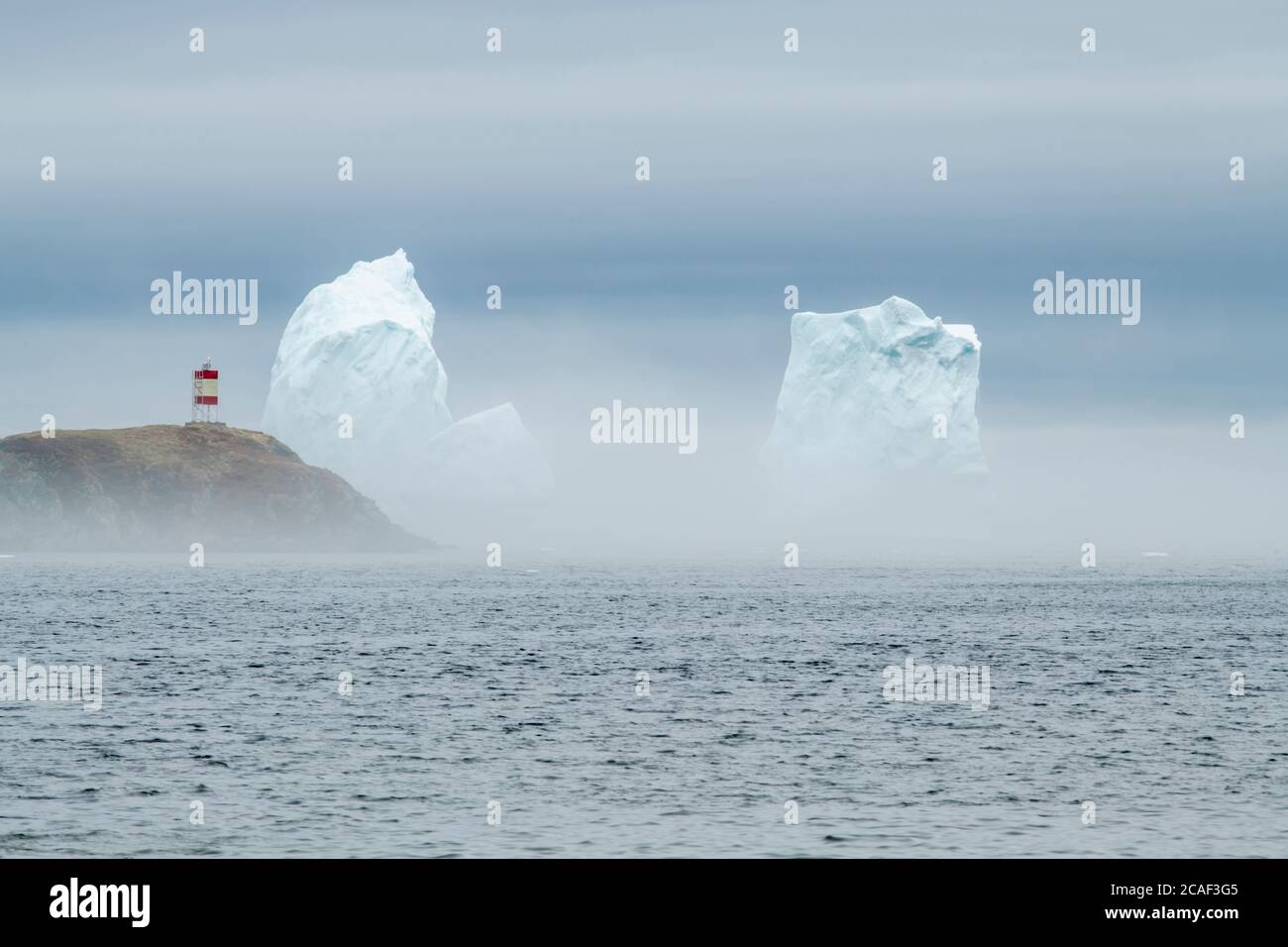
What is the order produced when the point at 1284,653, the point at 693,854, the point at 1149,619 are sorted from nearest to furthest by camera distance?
the point at 693,854 < the point at 1284,653 < the point at 1149,619

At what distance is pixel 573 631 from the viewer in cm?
9250

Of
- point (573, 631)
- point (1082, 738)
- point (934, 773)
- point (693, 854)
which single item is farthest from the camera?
point (573, 631)

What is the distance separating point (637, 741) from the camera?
45344mm

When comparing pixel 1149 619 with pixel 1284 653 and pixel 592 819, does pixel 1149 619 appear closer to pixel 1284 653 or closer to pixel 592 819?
pixel 1284 653

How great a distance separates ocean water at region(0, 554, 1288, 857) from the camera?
31.5m

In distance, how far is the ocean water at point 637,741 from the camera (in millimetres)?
31516

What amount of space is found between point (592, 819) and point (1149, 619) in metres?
81.7

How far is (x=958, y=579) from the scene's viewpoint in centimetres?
18325

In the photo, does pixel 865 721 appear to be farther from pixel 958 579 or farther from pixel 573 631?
pixel 958 579
